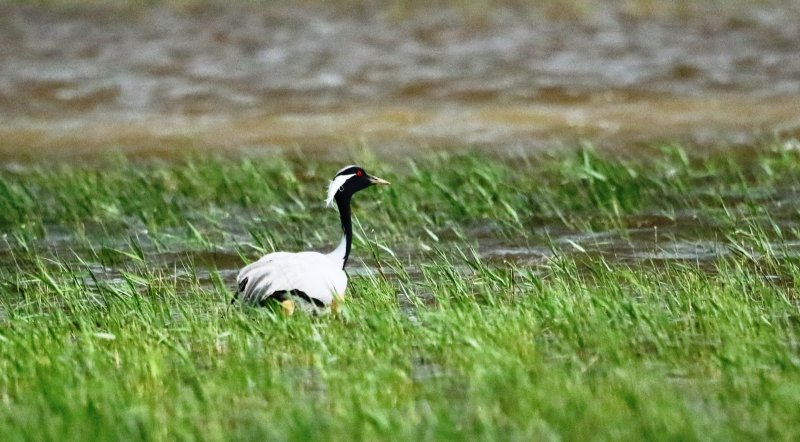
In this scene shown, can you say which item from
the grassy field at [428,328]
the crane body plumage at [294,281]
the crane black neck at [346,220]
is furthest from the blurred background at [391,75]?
the crane body plumage at [294,281]

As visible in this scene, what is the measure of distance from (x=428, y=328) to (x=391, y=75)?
23387 millimetres

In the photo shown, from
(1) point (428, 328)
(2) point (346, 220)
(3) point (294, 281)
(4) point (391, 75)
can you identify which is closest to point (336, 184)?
(2) point (346, 220)

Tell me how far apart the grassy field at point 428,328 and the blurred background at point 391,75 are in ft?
25.4

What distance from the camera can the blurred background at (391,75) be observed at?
84.1 ft

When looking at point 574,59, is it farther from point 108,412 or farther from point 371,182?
point 108,412

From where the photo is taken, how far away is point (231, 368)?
8.52m

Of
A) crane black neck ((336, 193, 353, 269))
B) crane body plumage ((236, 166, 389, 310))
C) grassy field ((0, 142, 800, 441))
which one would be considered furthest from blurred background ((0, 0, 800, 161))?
crane body plumage ((236, 166, 389, 310))

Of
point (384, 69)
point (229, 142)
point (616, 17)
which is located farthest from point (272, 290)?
point (616, 17)

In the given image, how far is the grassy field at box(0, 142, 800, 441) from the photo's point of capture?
7.32 m

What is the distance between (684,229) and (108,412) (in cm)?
764

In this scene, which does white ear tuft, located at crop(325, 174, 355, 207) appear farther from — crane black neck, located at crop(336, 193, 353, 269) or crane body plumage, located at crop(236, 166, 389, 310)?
crane body plumage, located at crop(236, 166, 389, 310)

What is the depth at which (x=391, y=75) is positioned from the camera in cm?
3253

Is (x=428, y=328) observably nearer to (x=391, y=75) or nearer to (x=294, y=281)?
(x=294, y=281)

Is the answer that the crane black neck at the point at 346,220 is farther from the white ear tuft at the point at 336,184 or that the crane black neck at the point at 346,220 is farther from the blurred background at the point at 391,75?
the blurred background at the point at 391,75
